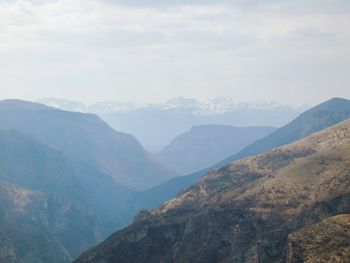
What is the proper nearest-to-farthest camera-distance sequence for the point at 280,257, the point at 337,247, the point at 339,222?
1. the point at 337,247
2. the point at 339,222
3. the point at 280,257

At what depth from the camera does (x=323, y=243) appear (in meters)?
141

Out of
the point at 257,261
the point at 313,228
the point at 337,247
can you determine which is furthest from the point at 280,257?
the point at 337,247

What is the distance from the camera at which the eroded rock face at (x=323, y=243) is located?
441 ft

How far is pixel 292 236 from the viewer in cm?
15062

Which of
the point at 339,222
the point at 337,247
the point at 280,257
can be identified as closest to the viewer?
the point at 337,247

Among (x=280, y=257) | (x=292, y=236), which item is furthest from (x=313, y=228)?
(x=280, y=257)

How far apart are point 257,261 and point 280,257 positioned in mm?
13492

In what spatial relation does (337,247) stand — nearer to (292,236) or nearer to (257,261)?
(292,236)

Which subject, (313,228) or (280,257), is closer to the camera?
(313,228)

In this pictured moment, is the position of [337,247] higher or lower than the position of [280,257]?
higher

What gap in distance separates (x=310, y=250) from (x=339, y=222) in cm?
1336

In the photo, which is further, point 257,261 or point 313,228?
point 257,261

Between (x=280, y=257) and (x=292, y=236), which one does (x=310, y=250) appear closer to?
(x=292, y=236)

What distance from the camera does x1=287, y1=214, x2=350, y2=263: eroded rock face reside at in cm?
13450
